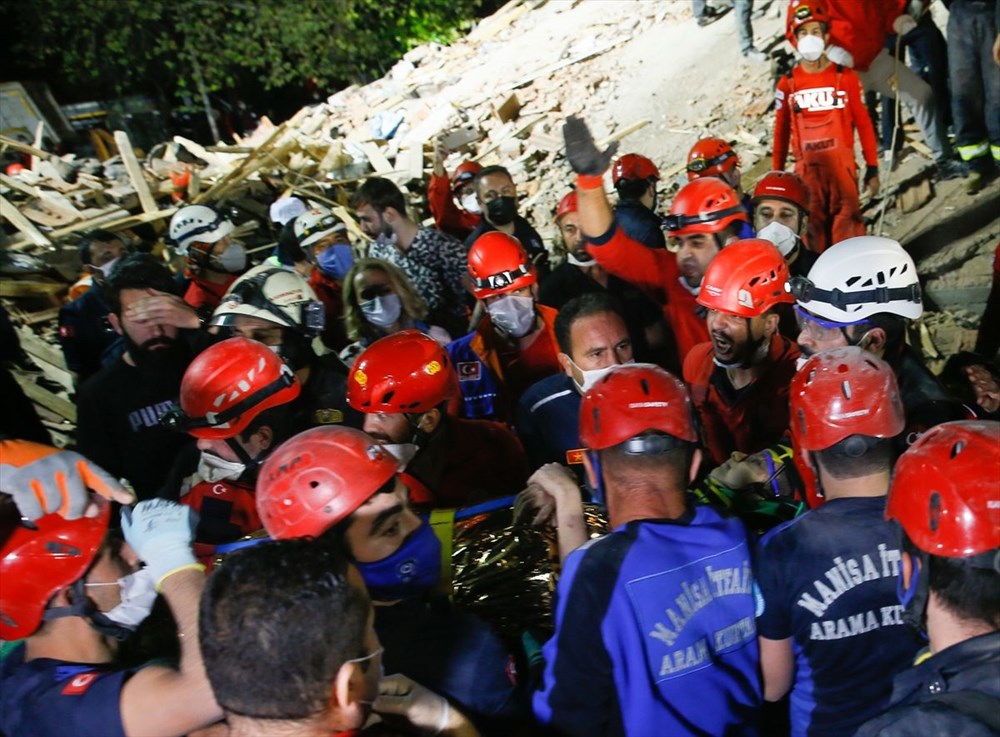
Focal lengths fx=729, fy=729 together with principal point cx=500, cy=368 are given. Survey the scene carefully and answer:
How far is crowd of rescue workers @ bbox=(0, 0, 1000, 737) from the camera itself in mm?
1762

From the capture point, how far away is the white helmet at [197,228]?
21.7 feet

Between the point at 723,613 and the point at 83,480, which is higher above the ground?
the point at 83,480

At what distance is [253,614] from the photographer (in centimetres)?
163

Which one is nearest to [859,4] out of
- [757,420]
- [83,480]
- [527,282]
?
[527,282]

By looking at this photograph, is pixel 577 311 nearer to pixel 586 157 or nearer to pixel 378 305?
pixel 586 157

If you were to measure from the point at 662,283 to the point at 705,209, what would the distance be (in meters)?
0.58

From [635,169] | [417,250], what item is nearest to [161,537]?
[417,250]

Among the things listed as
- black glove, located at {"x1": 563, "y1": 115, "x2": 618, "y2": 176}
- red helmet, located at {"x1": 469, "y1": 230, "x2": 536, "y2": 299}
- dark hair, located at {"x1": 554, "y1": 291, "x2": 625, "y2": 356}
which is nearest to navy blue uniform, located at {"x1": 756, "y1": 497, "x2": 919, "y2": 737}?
dark hair, located at {"x1": 554, "y1": 291, "x2": 625, "y2": 356}

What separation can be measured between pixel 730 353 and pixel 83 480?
10.1 ft

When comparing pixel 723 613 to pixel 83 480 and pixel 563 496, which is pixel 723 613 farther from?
pixel 83 480

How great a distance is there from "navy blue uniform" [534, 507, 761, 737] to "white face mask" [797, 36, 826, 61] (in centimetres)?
621

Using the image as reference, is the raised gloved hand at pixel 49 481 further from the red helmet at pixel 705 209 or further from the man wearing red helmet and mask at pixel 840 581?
the red helmet at pixel 705 209

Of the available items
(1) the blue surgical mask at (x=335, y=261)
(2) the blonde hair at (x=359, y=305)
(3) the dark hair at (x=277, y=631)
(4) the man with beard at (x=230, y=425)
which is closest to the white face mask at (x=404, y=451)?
(4) the man with beard at (x=230, y=425)

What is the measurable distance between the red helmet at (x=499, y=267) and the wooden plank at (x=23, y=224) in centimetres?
855
